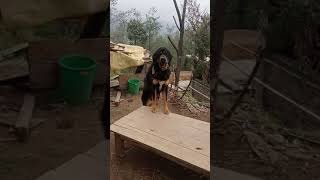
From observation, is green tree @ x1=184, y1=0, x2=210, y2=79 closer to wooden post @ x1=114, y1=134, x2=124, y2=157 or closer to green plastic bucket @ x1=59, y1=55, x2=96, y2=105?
wooden post @ x1=114, y1=134, x2=124, y2=157

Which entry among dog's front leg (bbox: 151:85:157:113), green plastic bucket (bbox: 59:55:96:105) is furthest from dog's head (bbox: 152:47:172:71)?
green plastic bucket (bbox: 59:55:96:105)

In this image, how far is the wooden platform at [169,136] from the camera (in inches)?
117

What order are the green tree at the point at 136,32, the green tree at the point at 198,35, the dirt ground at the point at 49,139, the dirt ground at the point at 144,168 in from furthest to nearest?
the green tree at the point at 136,32 → the green tree at the point at 198,35 → the dirt ground at the point at 144,168 → the dirt ground at the point at 49,139

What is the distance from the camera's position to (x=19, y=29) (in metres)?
1.72

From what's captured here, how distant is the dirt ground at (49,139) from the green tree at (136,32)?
2.83 meters

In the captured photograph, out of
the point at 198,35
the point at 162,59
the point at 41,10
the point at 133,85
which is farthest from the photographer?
the point at 133,85

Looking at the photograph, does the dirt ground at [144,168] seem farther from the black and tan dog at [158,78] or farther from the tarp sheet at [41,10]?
the tarp sheet at [41,10]

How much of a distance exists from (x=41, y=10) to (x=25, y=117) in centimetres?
50

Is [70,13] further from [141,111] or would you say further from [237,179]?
[141,111]

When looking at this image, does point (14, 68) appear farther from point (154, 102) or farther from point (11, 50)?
point (154, 102)

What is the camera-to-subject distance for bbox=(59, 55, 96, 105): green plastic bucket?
69.3 inches

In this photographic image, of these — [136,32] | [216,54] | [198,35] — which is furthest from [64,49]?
[136,32]

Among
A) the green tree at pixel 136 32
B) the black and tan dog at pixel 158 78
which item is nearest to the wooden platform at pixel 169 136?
the black and tan dog at pixel 158 78

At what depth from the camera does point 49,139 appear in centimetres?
180
